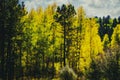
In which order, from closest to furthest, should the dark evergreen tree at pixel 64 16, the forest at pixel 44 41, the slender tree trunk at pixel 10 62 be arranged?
the forest at pixel 44 41
the slender tree trunk at pixel 10 62
the dark evergreen tree at pixel 64 16

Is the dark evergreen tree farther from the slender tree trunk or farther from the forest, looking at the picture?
the slender tree trunk

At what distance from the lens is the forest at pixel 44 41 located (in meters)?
50.8

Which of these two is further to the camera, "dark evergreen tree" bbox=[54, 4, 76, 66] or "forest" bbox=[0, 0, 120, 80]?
"dark evergreen tree" bbox=[54, 4, 76, 66]

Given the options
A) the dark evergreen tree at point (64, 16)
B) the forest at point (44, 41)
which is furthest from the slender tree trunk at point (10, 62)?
the dark evergreen tree at point (64, 16)

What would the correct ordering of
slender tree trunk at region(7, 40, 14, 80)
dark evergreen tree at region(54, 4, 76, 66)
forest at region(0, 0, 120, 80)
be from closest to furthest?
forest at region(0, 0, 120, 80) → slender tree trunk at region(7, 40, 14, 80) → dark evergreen tree at region(54, 4, 76, 66)

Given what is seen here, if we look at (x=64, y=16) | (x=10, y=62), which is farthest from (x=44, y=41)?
(x=10, y=62)

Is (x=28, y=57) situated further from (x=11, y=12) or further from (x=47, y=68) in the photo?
(x=11, y=12)

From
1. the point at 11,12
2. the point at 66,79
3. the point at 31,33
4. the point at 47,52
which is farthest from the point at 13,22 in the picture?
the point at 66,79

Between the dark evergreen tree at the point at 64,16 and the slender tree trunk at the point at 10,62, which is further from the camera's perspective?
the dark evergreen tree at the point at 64,16

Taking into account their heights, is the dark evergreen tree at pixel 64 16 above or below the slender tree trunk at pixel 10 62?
above

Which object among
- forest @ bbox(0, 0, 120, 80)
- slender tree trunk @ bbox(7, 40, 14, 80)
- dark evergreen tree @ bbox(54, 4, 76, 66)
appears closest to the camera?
forest @ bbox(0, 0, 120, 80)

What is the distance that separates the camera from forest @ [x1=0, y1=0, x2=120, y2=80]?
50.8m

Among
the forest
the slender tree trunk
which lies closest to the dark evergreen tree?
the forest

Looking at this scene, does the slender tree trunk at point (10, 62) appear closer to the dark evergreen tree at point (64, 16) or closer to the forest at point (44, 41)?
the forest at point (44, 41)
